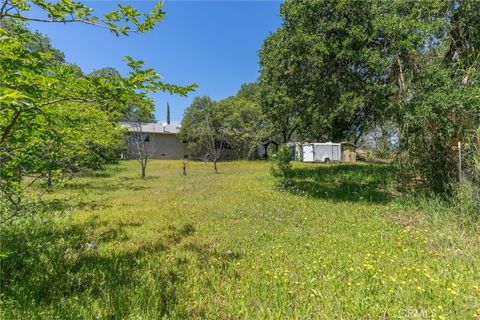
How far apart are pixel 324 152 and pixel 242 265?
89.8ft

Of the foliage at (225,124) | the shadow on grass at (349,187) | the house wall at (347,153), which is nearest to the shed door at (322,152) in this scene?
the house wall at (347,153)

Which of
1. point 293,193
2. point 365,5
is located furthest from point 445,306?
point 365,5

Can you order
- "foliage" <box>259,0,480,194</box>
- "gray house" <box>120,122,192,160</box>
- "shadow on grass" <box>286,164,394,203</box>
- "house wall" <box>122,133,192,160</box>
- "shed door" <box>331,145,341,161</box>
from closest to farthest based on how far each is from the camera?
"foliage" <box>259,0,480,194</box>
"shadow on grass" <box>286,164,394,203</box>
"shed door" <box>331,145,341,161</box>
"gray house" <box>120,122,192,160</box>
"house wall" <box>122,133,192,160</box>

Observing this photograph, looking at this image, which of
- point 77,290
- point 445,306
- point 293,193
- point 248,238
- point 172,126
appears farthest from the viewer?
point 172,126

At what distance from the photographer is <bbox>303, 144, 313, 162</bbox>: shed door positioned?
29.4 metres

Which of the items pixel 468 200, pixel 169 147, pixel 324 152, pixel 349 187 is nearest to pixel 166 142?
pixel 169 147

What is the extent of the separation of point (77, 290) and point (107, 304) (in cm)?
56

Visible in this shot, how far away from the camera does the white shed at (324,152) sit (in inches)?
1142

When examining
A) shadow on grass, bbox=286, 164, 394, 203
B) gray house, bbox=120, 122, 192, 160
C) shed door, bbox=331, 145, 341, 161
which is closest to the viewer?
shadow on grass, bbox=286, 164, 394, 203

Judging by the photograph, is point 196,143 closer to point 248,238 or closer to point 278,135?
point 278,135

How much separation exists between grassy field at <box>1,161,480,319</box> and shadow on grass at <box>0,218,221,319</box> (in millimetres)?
14

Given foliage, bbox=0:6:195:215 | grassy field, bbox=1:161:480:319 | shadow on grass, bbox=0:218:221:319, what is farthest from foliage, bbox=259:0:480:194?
shadow on grass, bbox=0:218:221:319

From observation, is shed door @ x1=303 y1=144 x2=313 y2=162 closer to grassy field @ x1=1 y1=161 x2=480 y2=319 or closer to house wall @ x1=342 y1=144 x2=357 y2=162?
house wall @ x1=342 y1=144 x2=357 y2=162

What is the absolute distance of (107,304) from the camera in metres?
2.63
